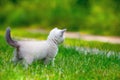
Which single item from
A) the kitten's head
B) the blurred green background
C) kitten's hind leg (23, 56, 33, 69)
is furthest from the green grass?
the blurred green background

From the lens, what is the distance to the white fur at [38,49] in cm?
755

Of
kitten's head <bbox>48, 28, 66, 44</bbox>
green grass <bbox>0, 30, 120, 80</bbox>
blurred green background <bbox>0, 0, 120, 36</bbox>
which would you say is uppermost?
blurred green background <bbox>0, 0, 120, 36</bbox>

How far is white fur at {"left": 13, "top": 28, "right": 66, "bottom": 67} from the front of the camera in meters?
7.55

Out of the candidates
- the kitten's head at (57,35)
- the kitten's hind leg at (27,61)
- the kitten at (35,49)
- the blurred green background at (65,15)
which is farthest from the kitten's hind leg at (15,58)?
the blurred green background at (65,15)

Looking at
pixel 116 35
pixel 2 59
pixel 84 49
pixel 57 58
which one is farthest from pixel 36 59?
pixel 116 35

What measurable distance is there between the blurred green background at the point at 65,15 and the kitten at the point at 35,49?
1060 centimetres

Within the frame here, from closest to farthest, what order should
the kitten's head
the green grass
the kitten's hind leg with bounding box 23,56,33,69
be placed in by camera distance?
the green grass < the kitten's hind leg with bounding box 23,56,33,69 < the kitten's head

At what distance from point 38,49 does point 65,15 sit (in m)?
11.8

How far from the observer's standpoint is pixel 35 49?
761 cm

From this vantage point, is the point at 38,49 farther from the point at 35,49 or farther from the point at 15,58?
the point at 15,58

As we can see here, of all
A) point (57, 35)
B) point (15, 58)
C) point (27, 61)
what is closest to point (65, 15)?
point (57, 35)

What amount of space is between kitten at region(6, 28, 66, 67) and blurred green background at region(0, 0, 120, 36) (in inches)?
417

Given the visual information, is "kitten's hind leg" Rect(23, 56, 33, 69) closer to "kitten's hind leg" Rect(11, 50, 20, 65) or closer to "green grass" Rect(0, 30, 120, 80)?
"green grass" Rect(0, 30, 120, 80)

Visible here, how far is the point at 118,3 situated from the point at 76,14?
5.16 ft
